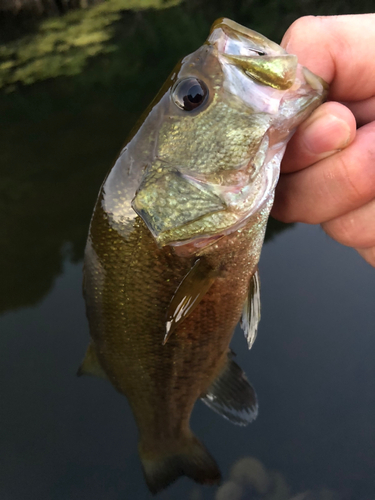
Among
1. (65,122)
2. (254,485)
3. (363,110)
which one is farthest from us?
(65,122)

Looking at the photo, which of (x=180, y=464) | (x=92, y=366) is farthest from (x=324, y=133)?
(x=180, y=464)

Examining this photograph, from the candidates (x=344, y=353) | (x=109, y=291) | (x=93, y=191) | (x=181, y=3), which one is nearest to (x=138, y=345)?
(x=109, y=291)

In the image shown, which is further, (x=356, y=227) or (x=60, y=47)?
(x=60, y=47)

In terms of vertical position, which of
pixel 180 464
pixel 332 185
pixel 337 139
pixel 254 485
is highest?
pixel 337 139

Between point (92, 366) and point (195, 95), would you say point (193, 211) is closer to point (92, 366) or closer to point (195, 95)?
point (195, 95)

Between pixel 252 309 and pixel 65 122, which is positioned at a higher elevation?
pixel 252 309

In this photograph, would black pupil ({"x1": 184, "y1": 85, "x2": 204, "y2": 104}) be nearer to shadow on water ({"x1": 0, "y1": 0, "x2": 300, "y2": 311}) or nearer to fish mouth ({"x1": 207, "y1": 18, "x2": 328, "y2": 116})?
A: fish mouth ({"x1": 207, "y1": 18, "x2": 328, "y2": 116})

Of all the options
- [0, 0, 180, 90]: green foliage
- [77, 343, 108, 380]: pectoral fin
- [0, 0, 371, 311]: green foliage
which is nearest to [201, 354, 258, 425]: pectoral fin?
[77, 343, 108, 380]: pectoral fin

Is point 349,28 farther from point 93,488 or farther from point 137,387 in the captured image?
point 93,488

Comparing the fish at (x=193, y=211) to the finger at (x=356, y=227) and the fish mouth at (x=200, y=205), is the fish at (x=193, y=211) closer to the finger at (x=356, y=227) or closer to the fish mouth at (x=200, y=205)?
the fish mouth at (x=200, y=205)
